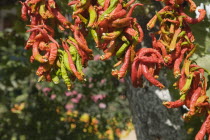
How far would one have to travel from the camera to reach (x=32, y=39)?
152cm

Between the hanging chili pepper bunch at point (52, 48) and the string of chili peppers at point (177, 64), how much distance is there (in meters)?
0.23

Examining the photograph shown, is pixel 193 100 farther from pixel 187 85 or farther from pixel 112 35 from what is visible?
pixel 112 35

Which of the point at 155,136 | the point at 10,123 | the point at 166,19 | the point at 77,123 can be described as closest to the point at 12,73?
the point at 10,123

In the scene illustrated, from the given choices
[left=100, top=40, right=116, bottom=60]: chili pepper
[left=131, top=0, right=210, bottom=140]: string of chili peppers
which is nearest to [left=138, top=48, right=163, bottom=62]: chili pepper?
[left=131, top=0, right=210, bottom=140]: string of chili peppers

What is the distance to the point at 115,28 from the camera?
141 centimetres

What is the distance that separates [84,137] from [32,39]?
341 cm

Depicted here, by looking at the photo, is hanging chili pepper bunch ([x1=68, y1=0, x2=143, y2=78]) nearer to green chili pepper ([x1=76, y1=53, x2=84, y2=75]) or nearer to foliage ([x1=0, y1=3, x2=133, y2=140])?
green chili pepper ([x1=76, y1=53, x2=84, y2=75])

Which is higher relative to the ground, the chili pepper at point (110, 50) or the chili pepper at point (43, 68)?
the chili pepper at point (110, 50)

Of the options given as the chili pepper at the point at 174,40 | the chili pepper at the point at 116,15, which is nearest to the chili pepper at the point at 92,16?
the chili pepper at the point at 116,15

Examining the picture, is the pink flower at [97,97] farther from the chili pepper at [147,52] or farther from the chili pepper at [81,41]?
the chili pepper at [147,52]

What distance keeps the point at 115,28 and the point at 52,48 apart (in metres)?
0.26

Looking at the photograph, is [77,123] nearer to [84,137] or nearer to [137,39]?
[84,137]

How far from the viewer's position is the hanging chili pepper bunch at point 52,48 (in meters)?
1.41

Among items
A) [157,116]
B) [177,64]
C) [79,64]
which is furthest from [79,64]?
[157,116]
